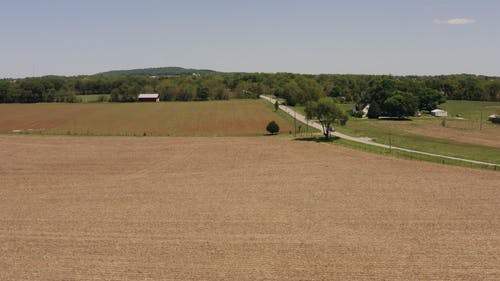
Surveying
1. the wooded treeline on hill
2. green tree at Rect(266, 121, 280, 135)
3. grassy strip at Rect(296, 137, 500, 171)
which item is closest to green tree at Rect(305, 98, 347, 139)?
grassy strip at Rect(296, 137, 500, 171)

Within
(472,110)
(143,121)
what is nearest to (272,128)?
(143,121)

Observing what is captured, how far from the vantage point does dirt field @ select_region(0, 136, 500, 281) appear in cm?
Result: 2030

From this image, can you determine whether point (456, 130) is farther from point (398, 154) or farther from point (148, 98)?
point (148, 98)

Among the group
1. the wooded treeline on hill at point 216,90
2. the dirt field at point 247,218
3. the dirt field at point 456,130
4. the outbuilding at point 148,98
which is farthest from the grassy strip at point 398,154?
the outbuilding at point 148,98

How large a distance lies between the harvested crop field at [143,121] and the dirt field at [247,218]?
900 inches

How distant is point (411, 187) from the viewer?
34375 millimetres

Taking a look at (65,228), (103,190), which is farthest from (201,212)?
(103,190)

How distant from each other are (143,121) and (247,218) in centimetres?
5991

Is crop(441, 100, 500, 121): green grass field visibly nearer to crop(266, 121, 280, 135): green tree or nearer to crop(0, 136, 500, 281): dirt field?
crop(266, 121, 280, 135): green tree

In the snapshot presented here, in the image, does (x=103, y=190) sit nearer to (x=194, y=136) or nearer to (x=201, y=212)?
(x=201, y=212)

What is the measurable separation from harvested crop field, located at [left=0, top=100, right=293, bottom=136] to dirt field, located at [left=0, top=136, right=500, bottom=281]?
75.0 ft

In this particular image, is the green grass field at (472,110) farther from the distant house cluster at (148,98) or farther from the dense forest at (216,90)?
the distant house cluster at (148,98)

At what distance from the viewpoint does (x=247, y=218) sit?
2728cm

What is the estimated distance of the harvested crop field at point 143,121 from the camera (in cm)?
7006
